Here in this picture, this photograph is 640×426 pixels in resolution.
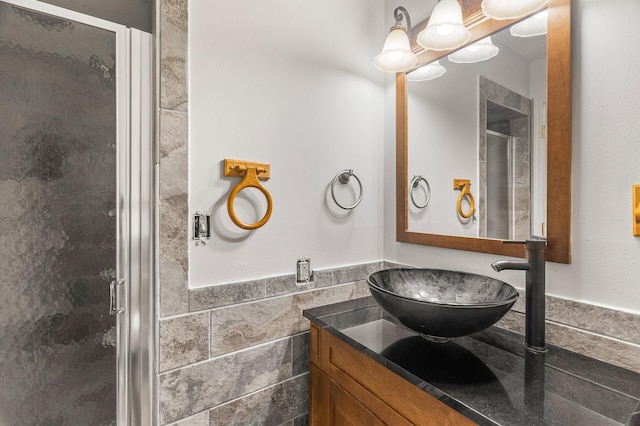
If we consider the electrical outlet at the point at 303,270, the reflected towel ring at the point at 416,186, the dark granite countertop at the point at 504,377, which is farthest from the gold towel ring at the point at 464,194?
the electrical outlet at the point at 303,270

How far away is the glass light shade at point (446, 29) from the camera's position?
1.17 metres

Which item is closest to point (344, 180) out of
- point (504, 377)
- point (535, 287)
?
point (535, 287)

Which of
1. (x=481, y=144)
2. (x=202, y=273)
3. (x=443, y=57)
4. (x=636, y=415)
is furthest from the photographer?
(x=443, y=57)

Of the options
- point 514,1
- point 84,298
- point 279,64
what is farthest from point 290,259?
point 514,1

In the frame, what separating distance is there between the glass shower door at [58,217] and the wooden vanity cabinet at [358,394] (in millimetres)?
722

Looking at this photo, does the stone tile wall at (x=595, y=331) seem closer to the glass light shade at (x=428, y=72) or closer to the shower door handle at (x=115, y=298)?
the glass light shade at (x=428, y=72)

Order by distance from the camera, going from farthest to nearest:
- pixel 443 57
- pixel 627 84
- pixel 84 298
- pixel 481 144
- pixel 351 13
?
pixel 351 13 → pixel 443 57 → pixel 481 144 → pixel 84 298 → pixel 627 84

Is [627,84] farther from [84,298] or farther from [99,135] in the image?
[84,298]

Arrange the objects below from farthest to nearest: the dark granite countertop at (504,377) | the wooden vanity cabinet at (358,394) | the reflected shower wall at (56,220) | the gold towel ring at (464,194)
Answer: the gold towel ring at (464,194), the reflected shower wall at (56,220), the wooden vanity cabinet at (358,394), the dark granite countertop at (504,377)

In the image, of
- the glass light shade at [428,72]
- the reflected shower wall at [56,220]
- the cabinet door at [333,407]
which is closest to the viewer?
the reflected shower wall at [56,220]

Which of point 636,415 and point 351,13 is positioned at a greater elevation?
point 351,13

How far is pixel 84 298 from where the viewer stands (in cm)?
100

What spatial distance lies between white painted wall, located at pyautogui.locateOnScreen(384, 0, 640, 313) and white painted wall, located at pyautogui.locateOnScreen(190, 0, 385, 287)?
2.77 feet

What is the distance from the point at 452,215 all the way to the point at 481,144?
12.5 inches
